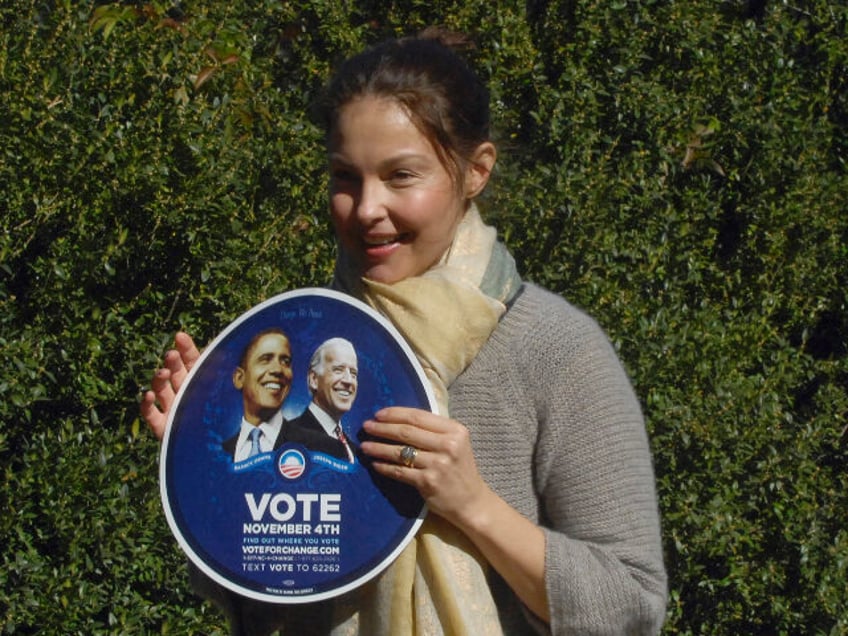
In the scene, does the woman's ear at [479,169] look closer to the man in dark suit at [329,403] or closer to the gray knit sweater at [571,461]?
the gray knit sweater at [571,461]

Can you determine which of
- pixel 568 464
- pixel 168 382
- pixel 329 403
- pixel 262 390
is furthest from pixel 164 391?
pixel 568 464

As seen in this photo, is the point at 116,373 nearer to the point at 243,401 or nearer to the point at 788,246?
the point at 243,401

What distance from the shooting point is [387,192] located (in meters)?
2.02

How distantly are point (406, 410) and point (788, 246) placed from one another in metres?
2.84

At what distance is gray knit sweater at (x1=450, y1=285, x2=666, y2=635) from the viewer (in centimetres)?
193

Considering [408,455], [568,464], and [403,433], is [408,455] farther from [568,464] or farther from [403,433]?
[568,464]

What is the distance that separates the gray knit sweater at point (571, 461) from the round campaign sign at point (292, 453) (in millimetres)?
137

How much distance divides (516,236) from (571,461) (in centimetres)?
219

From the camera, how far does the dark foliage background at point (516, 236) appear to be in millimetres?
3646

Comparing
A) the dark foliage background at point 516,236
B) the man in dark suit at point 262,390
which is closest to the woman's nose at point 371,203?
the man in dark suit at point 262,390

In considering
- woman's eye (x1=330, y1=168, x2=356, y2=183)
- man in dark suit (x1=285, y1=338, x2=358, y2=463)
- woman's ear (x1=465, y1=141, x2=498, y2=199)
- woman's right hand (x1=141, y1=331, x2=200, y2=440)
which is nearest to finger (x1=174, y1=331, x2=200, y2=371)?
woman's right hand (x1=141, y1=331, x2=200, y2=440)

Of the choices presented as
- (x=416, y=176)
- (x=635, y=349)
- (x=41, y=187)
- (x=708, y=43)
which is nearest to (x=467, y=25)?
(x=708, y=43)

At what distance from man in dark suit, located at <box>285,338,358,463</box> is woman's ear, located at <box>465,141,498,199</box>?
0.34m

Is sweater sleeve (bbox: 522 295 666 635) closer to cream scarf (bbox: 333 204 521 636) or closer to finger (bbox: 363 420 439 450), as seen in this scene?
cream scarf (bbox: 333 204 521 636)
